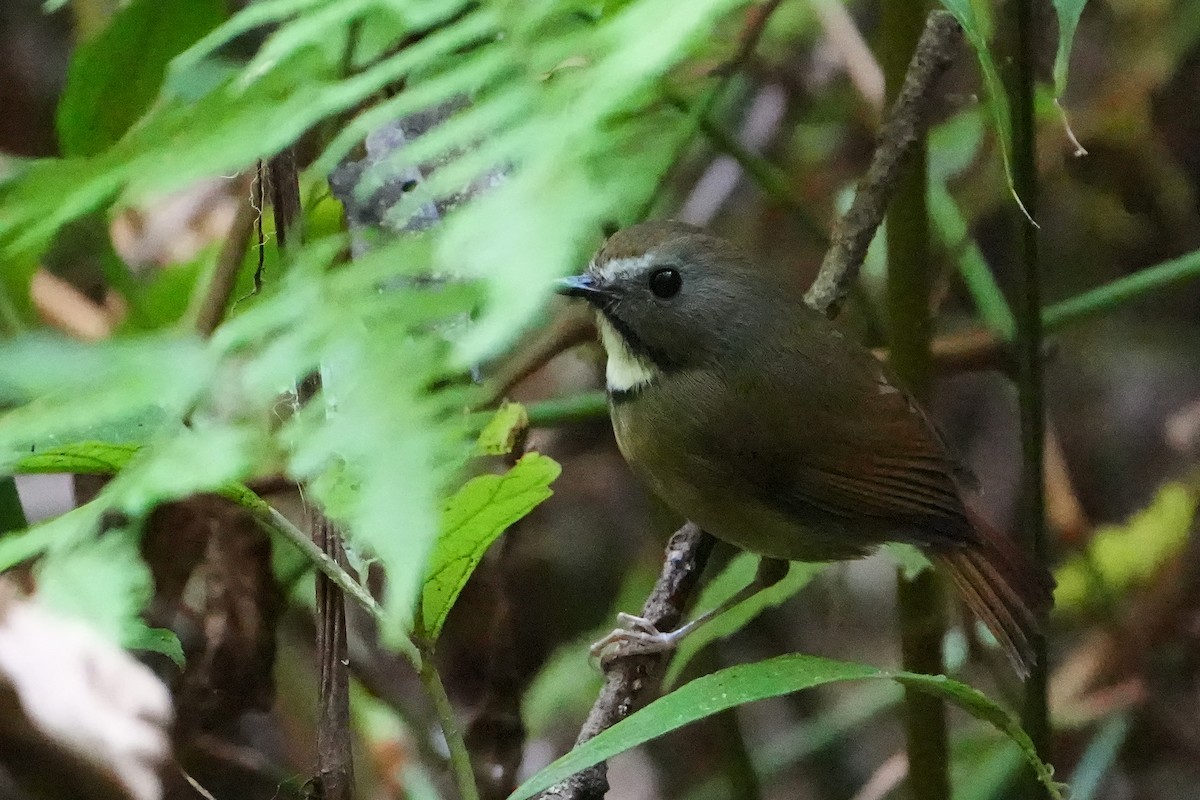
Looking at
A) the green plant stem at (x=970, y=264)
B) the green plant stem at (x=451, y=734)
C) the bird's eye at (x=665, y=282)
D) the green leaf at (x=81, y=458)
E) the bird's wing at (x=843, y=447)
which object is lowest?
the bird's wing at (x=843, y=447)

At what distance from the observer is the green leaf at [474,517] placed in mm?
940

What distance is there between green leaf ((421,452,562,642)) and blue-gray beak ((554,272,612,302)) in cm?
74

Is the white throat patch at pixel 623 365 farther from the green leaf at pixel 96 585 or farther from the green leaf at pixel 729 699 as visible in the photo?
the green leaf at pixel 96 585

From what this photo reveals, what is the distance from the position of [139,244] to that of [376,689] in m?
0.95

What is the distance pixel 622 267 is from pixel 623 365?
7.5 inches

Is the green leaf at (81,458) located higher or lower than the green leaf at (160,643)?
higher

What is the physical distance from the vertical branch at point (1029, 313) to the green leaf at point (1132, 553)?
75 centimetres

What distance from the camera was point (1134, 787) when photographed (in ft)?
9.04

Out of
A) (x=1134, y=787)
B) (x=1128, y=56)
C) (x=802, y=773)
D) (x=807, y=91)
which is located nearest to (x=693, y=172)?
(x=807, y=91)

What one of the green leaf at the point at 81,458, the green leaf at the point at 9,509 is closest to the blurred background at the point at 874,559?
Result: the green leaf at the point at 9,509

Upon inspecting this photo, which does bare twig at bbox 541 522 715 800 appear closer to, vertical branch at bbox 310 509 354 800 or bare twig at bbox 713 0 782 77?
vertical branch at bbox 310 509 354 800

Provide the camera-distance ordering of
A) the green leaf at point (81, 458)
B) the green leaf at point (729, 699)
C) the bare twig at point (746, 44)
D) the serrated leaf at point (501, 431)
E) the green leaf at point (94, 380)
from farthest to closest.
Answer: the bare twig at point (746, 44)
the serrated leaf at point (501, 431)
the green leaf at point (729, 699)
the green leaf at point (81, 458)
the green leaf at point (94, 380)

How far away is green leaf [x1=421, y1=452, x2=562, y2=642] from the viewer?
94 cm

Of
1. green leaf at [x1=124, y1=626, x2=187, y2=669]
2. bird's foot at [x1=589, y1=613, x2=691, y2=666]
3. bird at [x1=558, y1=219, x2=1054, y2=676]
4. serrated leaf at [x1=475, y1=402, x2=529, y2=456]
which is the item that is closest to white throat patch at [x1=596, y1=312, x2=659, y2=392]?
bird at [x1=558, y1=219, x2=1054, y2=676]
